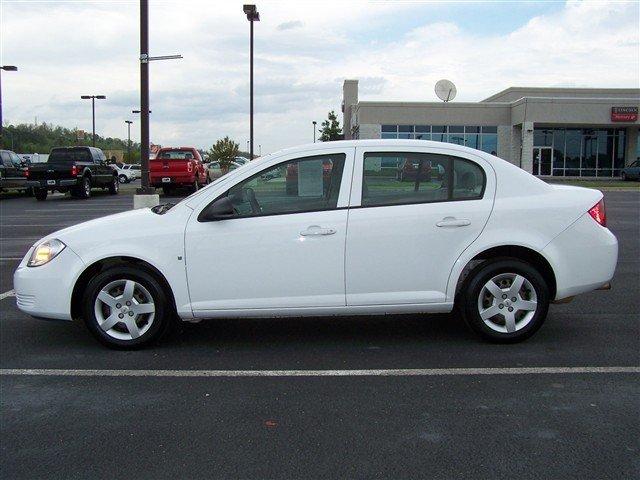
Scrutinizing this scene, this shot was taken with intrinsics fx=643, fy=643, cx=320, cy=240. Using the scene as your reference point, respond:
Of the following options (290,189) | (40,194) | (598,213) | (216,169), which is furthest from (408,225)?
(216,169)

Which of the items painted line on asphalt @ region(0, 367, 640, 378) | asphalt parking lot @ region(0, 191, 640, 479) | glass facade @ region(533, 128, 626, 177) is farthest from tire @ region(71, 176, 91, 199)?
glass facade @ region(533, 128, 626, 177)

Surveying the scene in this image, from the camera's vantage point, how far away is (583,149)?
4638 centimetres

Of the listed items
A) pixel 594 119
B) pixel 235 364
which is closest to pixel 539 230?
pixel 235 364

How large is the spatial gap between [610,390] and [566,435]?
0.89 metres

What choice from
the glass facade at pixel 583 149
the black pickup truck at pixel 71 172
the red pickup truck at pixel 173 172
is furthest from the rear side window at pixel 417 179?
the glass facade at pixel 583 149

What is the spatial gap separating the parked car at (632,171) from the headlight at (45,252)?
1741 inches

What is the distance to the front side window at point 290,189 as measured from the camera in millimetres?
5227

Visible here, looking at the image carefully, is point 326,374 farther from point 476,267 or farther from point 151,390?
point 476,267

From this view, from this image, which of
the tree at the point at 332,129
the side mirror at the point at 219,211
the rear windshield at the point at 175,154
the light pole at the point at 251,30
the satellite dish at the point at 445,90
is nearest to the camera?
the side mirror at the point at 219,211

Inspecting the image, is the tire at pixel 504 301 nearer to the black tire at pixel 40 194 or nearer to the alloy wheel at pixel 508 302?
the alloy wheel at pixel 508 302

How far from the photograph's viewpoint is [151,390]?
4.47 m

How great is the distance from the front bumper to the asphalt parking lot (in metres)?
0.39

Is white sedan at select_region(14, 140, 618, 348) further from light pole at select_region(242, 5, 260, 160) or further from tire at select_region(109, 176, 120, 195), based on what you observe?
tire at select_region(109, 176, 120, 195)

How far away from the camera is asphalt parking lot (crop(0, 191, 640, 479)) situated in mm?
3396
